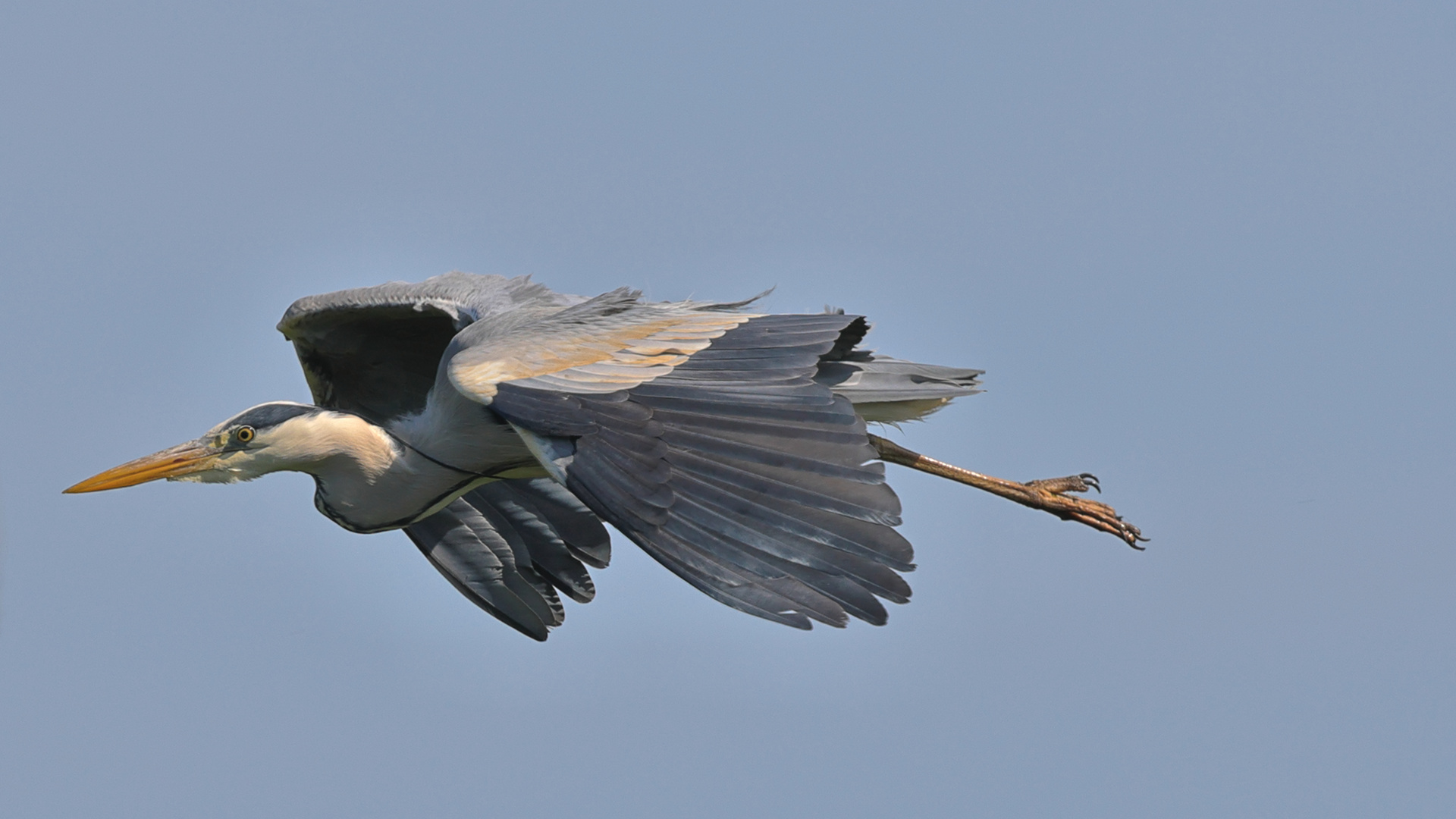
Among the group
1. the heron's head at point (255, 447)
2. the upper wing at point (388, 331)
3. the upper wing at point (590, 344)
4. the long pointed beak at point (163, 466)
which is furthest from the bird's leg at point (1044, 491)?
the long pointed beak at point (163, 466)

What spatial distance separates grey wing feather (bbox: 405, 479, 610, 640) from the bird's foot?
7.48ft

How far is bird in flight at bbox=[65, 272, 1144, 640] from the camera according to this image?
559cm

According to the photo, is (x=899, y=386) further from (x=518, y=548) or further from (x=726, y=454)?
(x=518, y=548)

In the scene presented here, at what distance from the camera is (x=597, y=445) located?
583 centimetres

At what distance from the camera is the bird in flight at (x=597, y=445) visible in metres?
5.59

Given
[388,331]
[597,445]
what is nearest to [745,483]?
[597,445]

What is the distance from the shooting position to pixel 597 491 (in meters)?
5.66

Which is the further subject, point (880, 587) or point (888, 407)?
point (888, 407)

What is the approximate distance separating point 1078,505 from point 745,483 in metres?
2.82

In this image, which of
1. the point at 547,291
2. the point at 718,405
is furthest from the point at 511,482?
the point at 718,405

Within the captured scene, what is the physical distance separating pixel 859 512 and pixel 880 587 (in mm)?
296

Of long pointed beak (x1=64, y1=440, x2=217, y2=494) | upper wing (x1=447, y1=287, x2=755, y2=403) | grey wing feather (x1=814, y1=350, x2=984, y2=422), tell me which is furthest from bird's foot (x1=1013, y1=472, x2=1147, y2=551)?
long pointed beak (x1=64, y1=440, x2=217, y2=494)

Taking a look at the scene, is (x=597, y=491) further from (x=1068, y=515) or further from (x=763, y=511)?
(x=1068, y=515)

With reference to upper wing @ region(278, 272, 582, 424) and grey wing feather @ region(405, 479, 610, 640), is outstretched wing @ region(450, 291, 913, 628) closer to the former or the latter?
upper wing @ region(278, 272, 582, 424)
